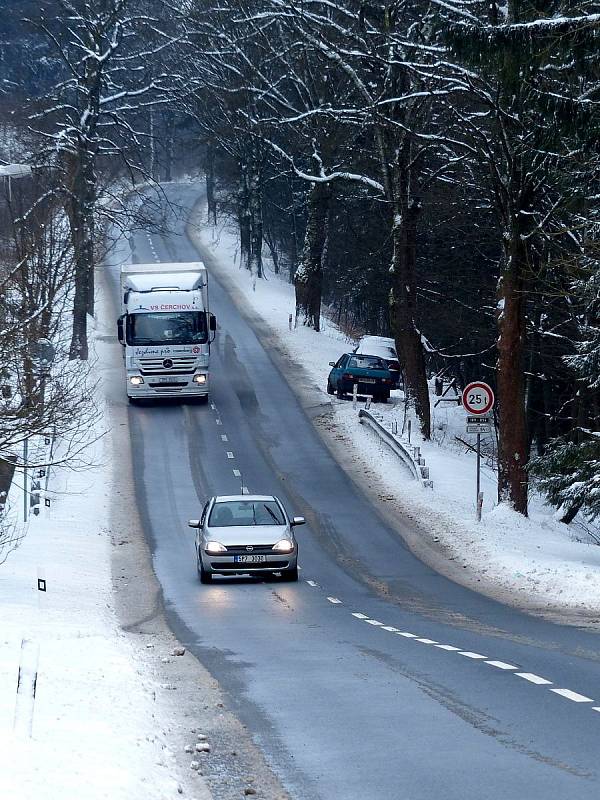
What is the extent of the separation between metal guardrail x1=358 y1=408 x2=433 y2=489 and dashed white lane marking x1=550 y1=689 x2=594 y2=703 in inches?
841

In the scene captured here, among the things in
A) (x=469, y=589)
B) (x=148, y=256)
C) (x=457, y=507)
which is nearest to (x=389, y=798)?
(x=469, y=589)

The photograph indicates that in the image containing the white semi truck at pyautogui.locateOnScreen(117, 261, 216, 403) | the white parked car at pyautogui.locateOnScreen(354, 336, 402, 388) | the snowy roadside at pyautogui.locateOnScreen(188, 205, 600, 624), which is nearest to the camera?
the snowy roadside at pyautogui.locateOnScreen(188, 205, 600, 624)

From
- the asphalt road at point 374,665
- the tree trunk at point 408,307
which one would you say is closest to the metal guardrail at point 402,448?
the tree trunk at point 408,307

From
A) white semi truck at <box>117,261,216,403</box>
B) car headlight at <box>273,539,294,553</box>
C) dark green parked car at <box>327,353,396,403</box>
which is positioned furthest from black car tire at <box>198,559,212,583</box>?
dark green parked car at <box>327,353,396,403</box>

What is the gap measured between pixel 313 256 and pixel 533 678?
149ft

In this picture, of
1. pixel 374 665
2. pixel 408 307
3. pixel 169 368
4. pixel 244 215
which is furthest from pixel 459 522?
pixel 244 215

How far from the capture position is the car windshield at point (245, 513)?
2320 cm

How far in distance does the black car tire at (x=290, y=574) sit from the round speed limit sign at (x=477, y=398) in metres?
6.54

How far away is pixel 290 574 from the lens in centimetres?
2253

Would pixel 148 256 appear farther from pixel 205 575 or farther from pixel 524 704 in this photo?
pixel 524 704

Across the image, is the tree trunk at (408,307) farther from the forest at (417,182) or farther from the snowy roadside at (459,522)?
the snowy roadside at (459,522)

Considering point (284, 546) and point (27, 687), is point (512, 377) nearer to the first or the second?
point (284, 546)

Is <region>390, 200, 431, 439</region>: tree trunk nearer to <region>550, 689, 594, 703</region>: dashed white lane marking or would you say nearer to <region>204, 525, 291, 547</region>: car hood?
<region>204, 525, 291, 547</region>: car hood

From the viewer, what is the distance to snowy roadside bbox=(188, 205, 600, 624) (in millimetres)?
20812
